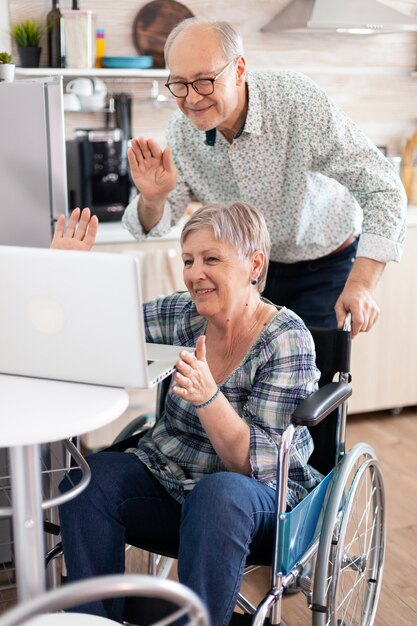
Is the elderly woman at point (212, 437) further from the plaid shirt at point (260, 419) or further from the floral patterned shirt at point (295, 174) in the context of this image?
the floral patterned shirt at point (295, 174)

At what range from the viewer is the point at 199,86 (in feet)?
6.39

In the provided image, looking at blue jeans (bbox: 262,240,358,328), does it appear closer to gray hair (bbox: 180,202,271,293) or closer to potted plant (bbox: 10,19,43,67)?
gray hair (bbox: 180,202,271,293)

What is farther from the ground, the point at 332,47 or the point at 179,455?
the point at 332,47

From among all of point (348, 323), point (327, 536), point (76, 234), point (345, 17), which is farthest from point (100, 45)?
point (327, 536)

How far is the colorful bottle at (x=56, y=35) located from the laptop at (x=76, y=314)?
6.77ft

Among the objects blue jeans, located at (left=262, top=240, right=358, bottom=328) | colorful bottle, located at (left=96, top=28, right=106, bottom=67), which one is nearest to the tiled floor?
blue jeans, located at (left=262, top=240, right=358, bottom=328)

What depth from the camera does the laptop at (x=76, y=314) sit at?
1303 mm

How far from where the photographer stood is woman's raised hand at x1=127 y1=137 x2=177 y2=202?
6.47 ft

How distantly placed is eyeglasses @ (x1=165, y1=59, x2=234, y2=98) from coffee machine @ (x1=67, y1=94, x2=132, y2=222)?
4.11 feet

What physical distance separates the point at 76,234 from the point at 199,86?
48 cm

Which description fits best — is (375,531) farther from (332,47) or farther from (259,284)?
(332,47)

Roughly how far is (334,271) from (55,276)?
125 cm

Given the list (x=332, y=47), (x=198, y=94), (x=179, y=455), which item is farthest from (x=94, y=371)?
(x=332, y=47)

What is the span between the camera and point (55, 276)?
1.32 metres
